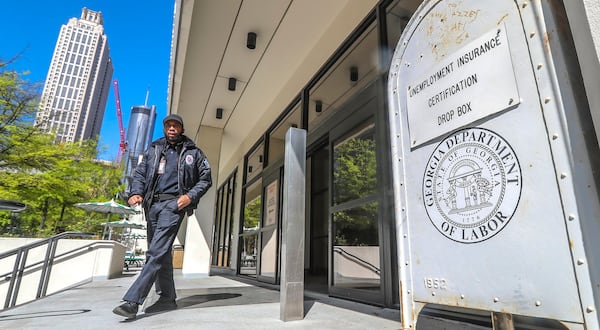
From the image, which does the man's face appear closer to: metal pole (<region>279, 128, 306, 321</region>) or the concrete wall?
metal pole (<region>279, 128, 306, 321</region>)

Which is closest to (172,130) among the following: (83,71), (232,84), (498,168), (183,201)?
(183,201)

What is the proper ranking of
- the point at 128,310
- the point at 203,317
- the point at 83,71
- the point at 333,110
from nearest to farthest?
1. the point at 128,310
2. the point at 203,317
3. the point at 333,110
4. the point at 83,71

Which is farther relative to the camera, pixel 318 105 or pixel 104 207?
pixel 104 207

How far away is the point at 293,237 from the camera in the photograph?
2096mm

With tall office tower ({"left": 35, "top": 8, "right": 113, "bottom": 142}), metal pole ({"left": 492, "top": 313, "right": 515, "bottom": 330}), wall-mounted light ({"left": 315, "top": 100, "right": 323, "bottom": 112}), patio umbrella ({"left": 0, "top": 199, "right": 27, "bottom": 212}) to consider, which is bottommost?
metal pole ({"left": 492, "top": 313, "right": 515, "bottom": 330})

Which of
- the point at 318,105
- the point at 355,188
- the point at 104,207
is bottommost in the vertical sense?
the point at 355,188

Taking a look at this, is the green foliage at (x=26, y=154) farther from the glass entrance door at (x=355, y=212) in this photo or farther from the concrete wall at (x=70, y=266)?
the glass entrance door at (x=355, y=212)

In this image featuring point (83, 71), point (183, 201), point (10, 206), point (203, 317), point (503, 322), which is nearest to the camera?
point (503, 322)

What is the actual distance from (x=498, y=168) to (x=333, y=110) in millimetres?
2925

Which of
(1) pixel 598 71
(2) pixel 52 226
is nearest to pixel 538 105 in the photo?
(1) pixel 598 71

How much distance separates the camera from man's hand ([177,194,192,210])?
233cm

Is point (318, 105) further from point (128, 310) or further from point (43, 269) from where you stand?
point (43, 269)

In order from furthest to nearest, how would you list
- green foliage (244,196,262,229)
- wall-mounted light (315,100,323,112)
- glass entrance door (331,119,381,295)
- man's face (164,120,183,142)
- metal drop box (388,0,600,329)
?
green foliage (244,196,262,229) → wall-mounted light (315,100,323,112) → glass entrance door (331,119,381,295) → man's face (164,120,183,142) → metal drop box (388,0,600,329)

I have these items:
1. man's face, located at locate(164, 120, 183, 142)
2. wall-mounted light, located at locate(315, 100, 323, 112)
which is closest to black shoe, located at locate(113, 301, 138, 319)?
man's face, located at locate(164, 120, 183, 142)
